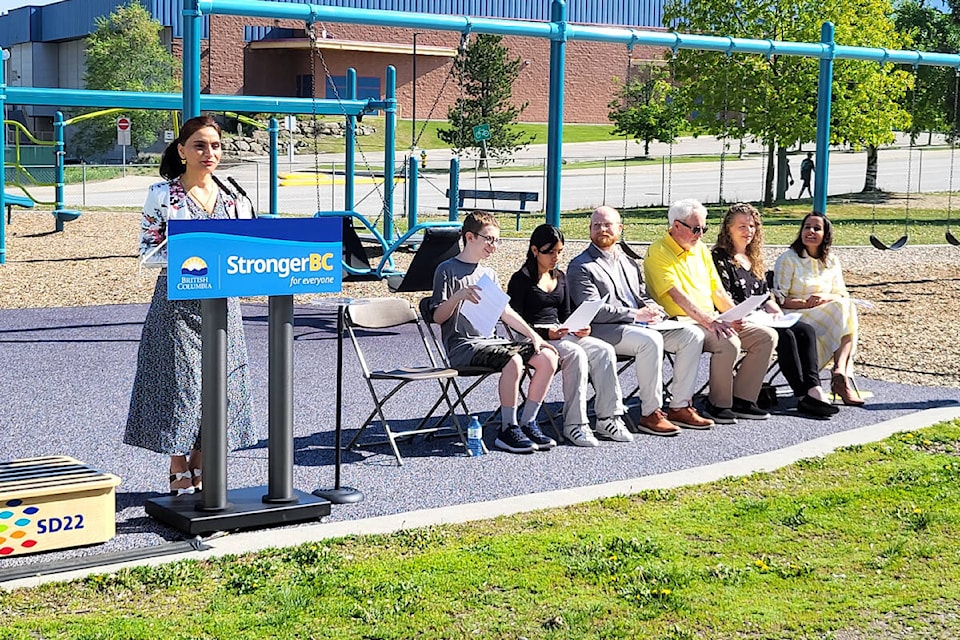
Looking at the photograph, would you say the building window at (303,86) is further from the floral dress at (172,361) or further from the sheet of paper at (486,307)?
the floral dress at (172,361)

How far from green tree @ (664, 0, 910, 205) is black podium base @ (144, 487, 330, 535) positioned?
21.7m

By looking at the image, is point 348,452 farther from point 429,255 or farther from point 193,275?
point 429,255

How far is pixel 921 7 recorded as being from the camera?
40.2 meters

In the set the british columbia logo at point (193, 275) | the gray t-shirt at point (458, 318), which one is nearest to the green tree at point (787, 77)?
the gray t-shirt at point (458, 318)

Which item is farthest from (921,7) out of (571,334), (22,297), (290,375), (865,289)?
(290,375)

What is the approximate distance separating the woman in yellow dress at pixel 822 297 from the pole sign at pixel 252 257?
4.57 m

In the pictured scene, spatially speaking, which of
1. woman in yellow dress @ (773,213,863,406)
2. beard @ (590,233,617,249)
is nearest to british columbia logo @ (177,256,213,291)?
beard @ (590,233,617,249)

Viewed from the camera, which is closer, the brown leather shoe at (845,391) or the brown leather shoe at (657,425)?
the brown leather shoe at (657,425)

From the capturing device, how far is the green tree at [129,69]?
5156cm

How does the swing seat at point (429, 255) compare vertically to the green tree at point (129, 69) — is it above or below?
below

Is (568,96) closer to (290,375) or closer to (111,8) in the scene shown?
(111,8)

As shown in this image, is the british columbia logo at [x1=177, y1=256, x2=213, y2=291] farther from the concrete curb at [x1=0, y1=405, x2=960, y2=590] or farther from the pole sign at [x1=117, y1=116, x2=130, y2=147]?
the pole sign at [x1=117, y1=116, x2=130, y2=147]

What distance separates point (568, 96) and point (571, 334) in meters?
42.7

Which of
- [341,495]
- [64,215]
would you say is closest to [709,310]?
[341,495]
